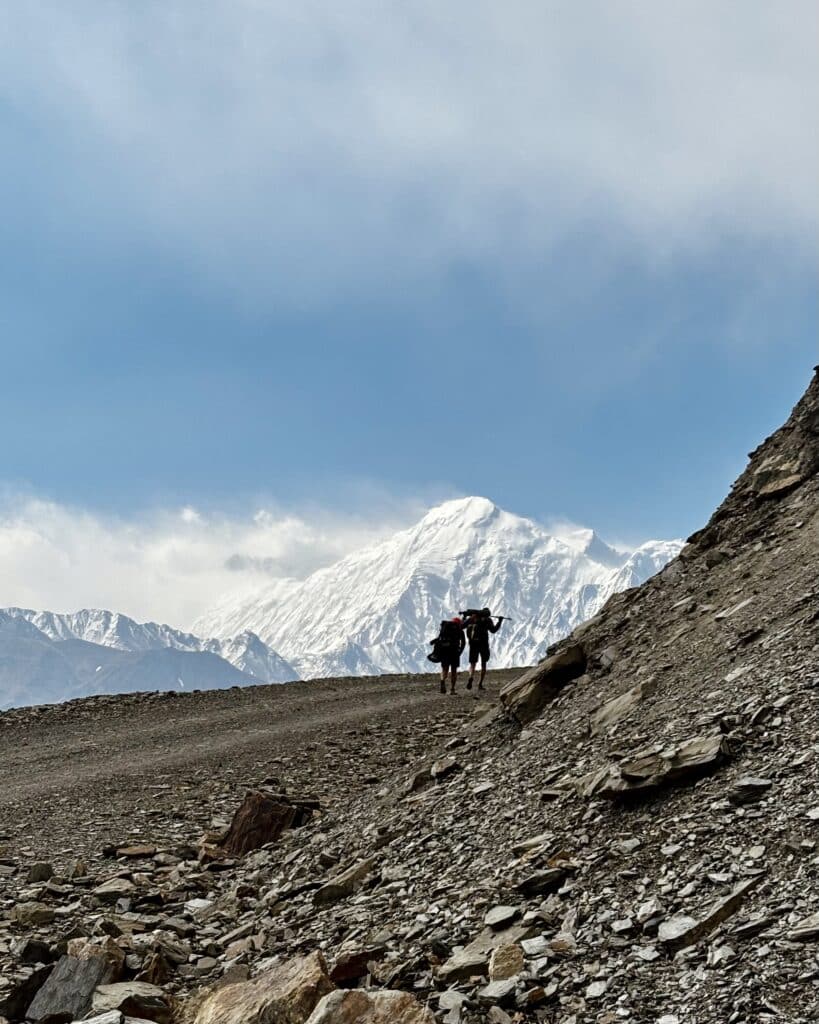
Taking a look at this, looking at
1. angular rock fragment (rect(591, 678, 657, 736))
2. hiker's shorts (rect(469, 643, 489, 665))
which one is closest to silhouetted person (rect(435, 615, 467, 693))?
hiker's shorts (rect(469, 643, 489, 665))

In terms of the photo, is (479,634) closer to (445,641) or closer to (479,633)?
(479,633)

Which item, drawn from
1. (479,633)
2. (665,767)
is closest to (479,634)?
(479,633)

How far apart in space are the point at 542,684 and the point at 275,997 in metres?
9.47

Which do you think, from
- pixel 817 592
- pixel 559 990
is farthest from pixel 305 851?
pixel 817 592

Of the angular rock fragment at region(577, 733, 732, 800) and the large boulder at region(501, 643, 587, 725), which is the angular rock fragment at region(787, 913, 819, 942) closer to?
the angular rock fragment at region(577, 733, 732, 800)

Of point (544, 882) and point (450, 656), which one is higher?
point (450, 656)

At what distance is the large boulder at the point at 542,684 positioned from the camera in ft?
48.1

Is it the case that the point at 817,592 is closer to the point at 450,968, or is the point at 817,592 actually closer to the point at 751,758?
the point at 751,758

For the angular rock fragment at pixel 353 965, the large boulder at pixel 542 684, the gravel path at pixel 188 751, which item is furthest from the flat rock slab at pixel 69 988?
the large boulder at pixel 542 684

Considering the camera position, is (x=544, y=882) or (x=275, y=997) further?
(x=544, y=882)

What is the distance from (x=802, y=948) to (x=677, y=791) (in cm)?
274

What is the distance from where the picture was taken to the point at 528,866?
8.09 m

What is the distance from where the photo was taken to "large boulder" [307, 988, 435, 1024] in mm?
5824

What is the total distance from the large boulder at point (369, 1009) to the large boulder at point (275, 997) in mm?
284
